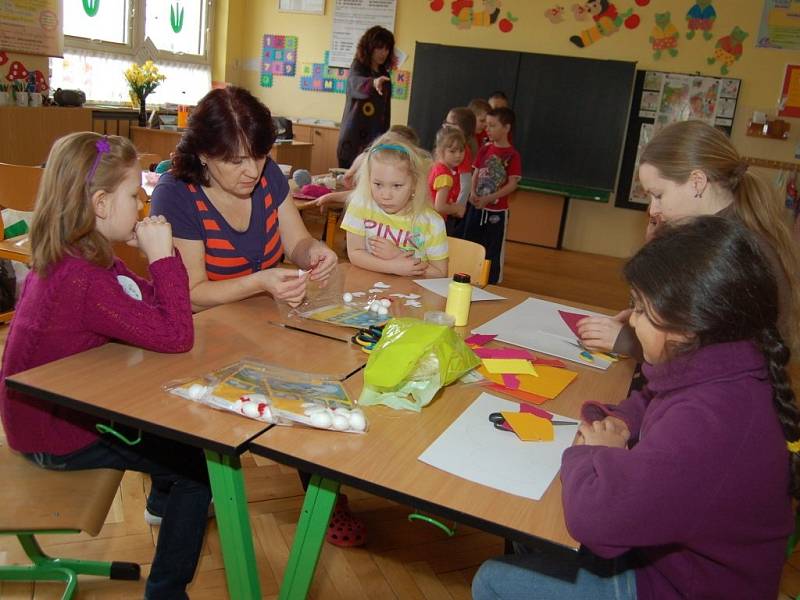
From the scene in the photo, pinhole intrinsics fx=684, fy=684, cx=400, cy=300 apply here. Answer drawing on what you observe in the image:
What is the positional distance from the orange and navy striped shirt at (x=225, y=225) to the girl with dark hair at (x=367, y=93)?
2961 millimetres

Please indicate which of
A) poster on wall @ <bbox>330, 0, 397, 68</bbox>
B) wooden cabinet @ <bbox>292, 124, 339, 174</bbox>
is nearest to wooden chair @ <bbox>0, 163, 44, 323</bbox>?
wooden cabinet @ <bbox>292, 124, 339, 174</bbox>

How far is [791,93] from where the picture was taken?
5688mm

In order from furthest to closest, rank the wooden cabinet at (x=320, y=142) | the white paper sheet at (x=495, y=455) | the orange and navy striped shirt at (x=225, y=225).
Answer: the wooden cabinet at (x=320, y=142) → the orange and navy striped shirt at (x=225, y=225) → the white paper sheet at (x=495, y=455)

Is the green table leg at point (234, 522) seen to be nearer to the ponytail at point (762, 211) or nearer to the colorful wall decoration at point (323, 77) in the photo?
the ponytail at point (762, 211)

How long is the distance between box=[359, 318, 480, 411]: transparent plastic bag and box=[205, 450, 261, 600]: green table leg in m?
0.26

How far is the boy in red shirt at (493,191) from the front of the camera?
4164 mm

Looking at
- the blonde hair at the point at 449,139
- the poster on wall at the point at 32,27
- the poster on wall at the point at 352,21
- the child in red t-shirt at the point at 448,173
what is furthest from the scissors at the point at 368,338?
the poster on wall at the point at 352,21

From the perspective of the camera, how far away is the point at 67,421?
52.6 inches

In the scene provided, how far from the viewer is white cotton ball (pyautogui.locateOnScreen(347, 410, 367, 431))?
112cm

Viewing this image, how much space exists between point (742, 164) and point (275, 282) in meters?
1.20

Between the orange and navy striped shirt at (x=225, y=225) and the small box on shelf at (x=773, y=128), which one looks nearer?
the orange and navy striped shirt at (x=225, y=225)

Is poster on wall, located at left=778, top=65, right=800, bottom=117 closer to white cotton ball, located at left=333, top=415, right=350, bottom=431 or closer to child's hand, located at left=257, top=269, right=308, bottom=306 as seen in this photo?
child's hand, located at left=257, top=269, right=308, bottom=306

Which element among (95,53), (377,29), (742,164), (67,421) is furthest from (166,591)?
(95,53)

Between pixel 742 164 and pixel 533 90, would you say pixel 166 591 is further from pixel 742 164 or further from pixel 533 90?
pixel 533 90
